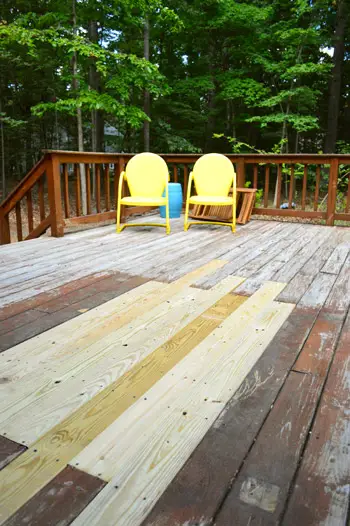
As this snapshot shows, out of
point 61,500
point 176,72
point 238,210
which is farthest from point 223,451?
point 176,72

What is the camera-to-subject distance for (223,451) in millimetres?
1193

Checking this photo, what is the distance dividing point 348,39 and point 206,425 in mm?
14240

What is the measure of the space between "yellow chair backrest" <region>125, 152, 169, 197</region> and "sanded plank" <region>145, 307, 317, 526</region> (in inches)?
130

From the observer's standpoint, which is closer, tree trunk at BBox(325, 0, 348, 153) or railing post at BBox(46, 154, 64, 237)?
railing post at BBox(46, 154, 64, 237)

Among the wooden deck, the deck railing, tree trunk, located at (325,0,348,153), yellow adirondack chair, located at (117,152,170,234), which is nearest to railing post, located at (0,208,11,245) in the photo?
the deck railing

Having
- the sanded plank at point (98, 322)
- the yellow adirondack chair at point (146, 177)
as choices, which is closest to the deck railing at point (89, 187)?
the yellow adirondack chair at point (146, 177)

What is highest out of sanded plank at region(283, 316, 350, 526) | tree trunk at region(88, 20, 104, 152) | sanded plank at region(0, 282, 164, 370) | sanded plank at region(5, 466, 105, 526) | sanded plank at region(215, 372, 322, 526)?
tree trunk at region(88, 20, 104, 152)

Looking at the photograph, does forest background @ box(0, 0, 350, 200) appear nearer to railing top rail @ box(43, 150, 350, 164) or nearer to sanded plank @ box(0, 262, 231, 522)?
railing top rail @ box(43, 150, 350, 164)

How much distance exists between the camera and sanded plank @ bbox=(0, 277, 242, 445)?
4.41 feet

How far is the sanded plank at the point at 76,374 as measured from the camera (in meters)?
1.34

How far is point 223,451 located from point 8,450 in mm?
616

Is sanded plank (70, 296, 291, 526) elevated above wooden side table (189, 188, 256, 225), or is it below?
below

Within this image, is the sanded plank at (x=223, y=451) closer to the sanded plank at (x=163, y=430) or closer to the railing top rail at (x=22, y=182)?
the sanded plank at (x=163, y=430)

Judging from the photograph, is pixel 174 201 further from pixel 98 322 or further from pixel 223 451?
pixel 223 451
